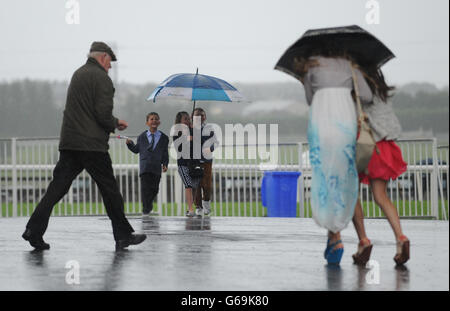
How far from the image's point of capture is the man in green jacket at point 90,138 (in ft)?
29.6

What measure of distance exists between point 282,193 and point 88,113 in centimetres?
911

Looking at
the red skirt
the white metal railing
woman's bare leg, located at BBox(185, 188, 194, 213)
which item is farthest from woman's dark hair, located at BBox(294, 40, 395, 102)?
the white metal railing

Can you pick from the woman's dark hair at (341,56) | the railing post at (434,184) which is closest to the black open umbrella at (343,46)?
the woman's dark hair at (341,56)

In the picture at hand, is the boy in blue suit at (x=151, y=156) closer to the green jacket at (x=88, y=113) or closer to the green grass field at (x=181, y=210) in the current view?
the green grass field at (x=181, y=210)

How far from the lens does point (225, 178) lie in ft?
65.1

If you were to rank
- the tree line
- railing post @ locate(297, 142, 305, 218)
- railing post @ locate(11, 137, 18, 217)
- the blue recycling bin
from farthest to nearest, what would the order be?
the tree line → railing post @ locate(11, 137, 18, 217) → railing post @ locate(297, 142, 305, 218) → the blue recycling bin

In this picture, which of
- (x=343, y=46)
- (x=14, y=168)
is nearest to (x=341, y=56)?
(x=343, y=46)

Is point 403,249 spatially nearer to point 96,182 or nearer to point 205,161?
point 96,182

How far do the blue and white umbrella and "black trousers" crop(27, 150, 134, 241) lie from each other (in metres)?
6.92

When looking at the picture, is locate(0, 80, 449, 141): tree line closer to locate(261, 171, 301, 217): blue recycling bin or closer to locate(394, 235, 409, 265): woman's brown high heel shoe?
locate(261, 171, 301, 217): blue recycling bin

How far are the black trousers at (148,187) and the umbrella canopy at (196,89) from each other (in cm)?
135

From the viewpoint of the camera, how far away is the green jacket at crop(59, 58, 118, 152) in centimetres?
902
